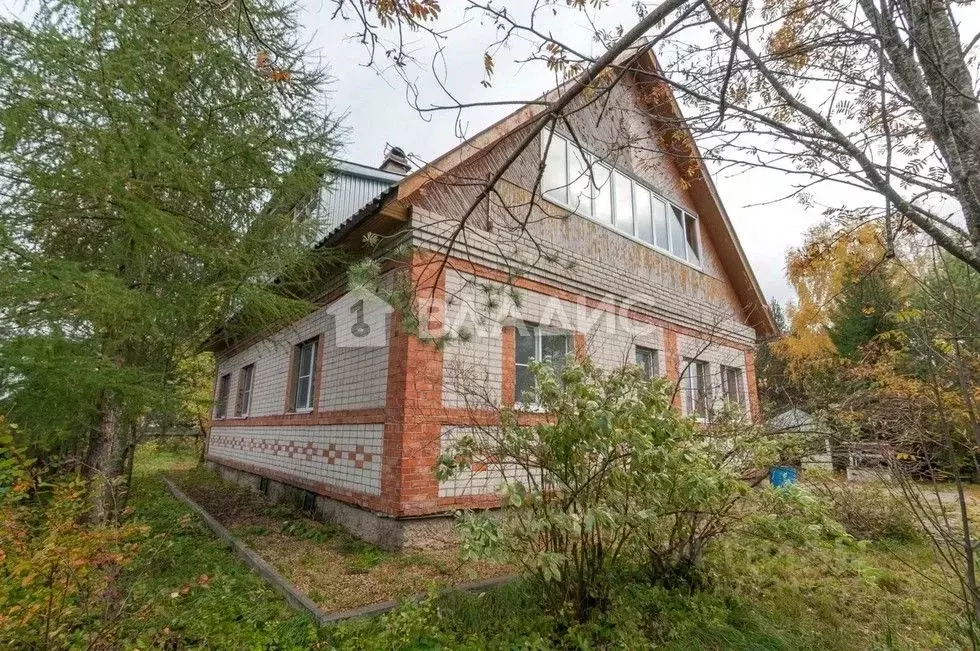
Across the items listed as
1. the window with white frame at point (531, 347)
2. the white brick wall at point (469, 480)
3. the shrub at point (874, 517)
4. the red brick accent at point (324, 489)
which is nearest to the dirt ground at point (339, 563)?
the red brick accent at point (324, 489)

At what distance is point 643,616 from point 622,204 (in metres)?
8.31

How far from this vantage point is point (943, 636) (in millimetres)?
3838

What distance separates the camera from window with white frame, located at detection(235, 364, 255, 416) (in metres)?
12.1

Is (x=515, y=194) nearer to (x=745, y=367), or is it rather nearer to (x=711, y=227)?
(x=711, y=227)

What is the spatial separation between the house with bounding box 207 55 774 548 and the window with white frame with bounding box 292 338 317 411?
1.4 inches

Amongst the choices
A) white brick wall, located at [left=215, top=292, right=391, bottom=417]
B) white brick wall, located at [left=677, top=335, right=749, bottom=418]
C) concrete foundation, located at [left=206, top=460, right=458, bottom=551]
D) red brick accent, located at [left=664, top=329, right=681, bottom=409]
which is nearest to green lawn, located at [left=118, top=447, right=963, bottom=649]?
concrete foundation, located at [left=206, top=460, right=458, bottom=551]

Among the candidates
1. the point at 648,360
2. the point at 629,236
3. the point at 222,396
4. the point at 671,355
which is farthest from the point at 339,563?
the point at 222,396

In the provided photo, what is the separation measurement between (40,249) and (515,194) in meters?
6.21

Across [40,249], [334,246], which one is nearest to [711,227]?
[334,246]

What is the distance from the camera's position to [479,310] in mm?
4938

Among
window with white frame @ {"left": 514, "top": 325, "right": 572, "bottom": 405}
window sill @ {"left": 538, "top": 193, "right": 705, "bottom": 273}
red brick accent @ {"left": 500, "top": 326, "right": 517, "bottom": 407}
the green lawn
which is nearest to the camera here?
the green lawn

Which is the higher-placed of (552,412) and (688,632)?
(552,412)

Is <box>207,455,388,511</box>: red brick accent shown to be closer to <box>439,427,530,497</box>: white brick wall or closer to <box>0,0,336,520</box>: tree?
<box>439,427,530,497</box>: white brick wall

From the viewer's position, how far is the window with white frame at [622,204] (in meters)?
8.96
